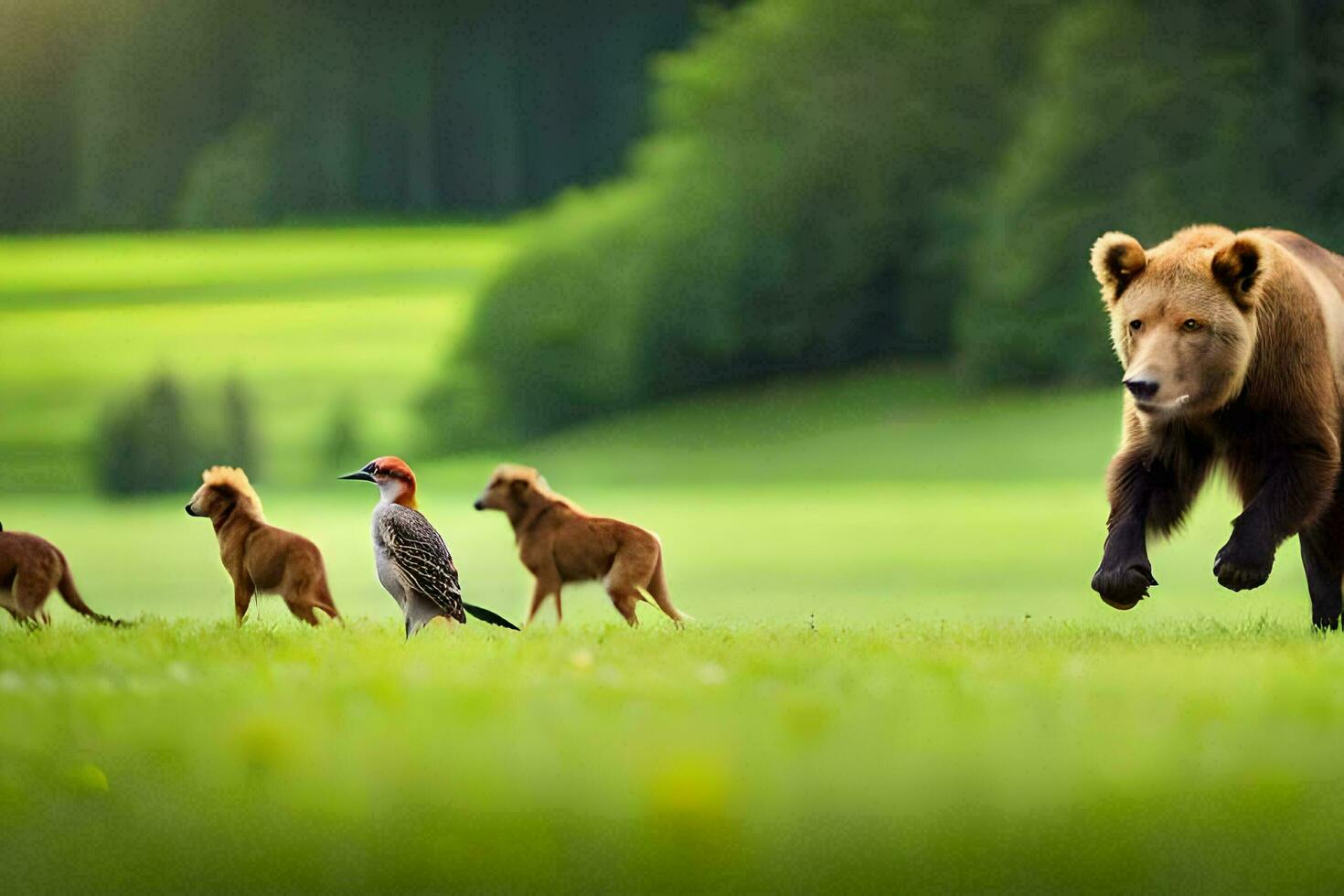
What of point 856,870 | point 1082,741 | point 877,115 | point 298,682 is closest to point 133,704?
point 298,682

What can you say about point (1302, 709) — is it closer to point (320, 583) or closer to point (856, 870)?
point (856, 870)

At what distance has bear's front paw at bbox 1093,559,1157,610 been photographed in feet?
19.7

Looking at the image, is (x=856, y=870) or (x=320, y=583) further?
(x=320, y=583)

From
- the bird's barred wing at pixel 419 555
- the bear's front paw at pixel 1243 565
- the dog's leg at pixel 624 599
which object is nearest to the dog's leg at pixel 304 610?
the bird's barred wing at pixel 419 555

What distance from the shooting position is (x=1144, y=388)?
5.68 meters

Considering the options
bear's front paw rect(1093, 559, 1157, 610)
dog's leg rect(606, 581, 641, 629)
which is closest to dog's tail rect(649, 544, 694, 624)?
dog's leg rect(606, 581, 641, 629)

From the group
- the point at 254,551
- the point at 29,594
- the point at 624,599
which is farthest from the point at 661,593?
the point at 29,594

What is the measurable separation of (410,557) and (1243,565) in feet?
9.65

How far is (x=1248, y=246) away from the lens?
586 centimetres

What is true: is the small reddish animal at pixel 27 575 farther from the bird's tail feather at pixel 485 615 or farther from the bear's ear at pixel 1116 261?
the bear's ear at pixel 1116 261

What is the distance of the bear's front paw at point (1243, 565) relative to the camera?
5867 millimetres

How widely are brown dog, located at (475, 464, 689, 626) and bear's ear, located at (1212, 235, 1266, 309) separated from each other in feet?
7.89

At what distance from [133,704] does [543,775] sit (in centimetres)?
140

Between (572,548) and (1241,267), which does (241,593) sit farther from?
(1241,267)
